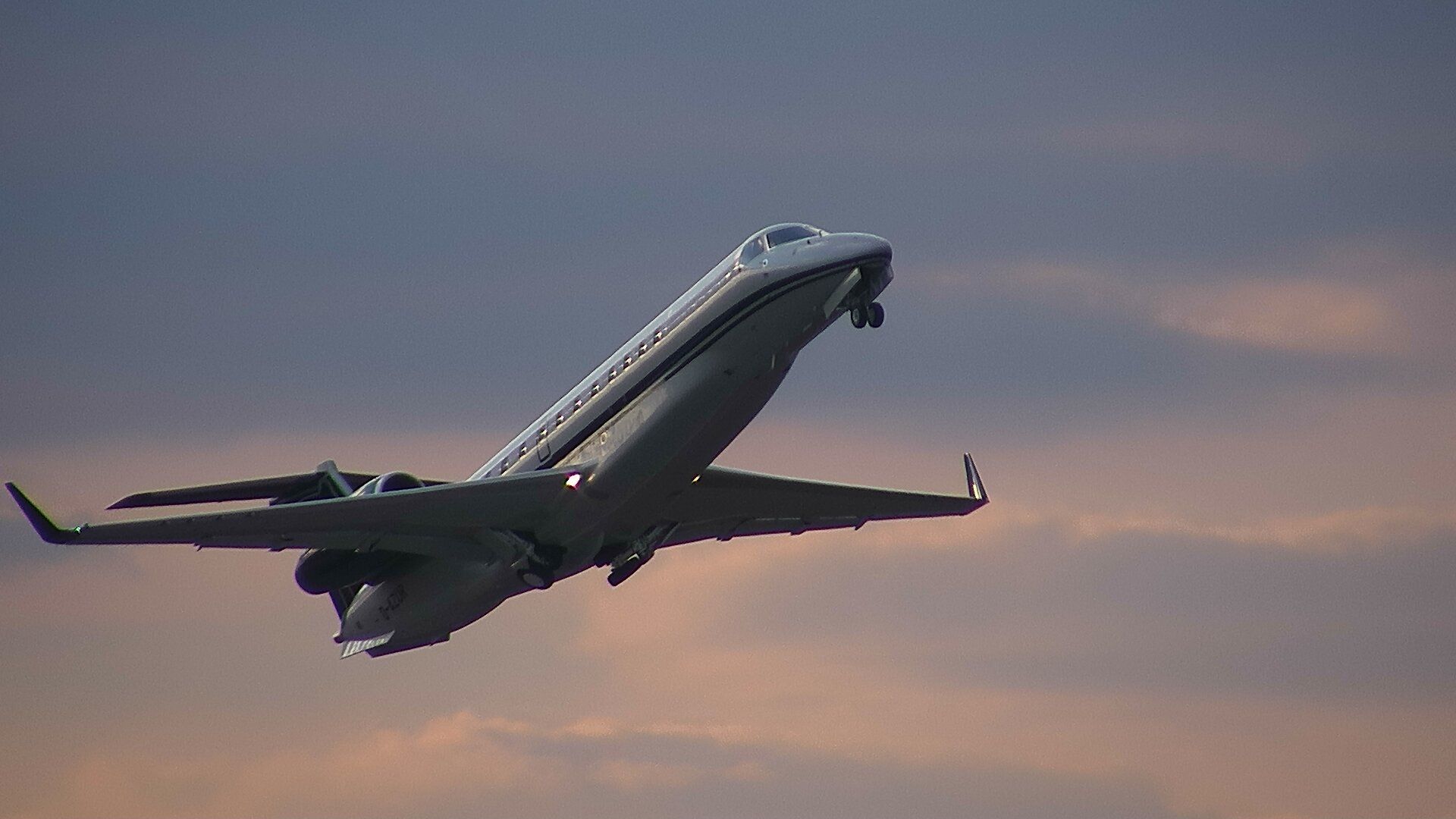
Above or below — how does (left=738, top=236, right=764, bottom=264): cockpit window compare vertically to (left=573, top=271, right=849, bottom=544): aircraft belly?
above

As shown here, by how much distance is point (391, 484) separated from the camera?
193ft

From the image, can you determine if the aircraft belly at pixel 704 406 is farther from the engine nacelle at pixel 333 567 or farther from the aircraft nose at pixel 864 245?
the engine nacelle at pixel 333 567

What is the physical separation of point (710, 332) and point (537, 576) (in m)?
9.43

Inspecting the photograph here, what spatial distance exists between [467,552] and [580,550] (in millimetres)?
3787

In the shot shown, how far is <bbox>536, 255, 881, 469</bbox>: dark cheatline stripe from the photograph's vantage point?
5131cm

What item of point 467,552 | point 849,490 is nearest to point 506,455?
point 467,552

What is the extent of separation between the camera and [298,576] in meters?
61.3

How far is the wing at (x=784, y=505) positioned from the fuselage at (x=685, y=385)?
2985mm

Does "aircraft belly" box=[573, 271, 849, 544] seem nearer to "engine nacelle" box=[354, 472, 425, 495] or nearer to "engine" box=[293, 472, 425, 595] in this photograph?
"engine nacelle" box=[354, 472, 425, 495]

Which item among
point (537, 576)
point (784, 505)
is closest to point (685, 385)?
point (537, 576)

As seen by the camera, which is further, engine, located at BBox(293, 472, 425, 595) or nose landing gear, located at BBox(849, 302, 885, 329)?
engine, located at BBox(293, 472, 425, 595)

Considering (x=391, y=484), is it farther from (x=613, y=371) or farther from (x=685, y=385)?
(x=685, y=385)

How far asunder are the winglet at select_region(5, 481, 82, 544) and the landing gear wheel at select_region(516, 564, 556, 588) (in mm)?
11783

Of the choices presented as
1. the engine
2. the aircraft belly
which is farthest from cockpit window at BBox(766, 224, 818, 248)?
the engine
